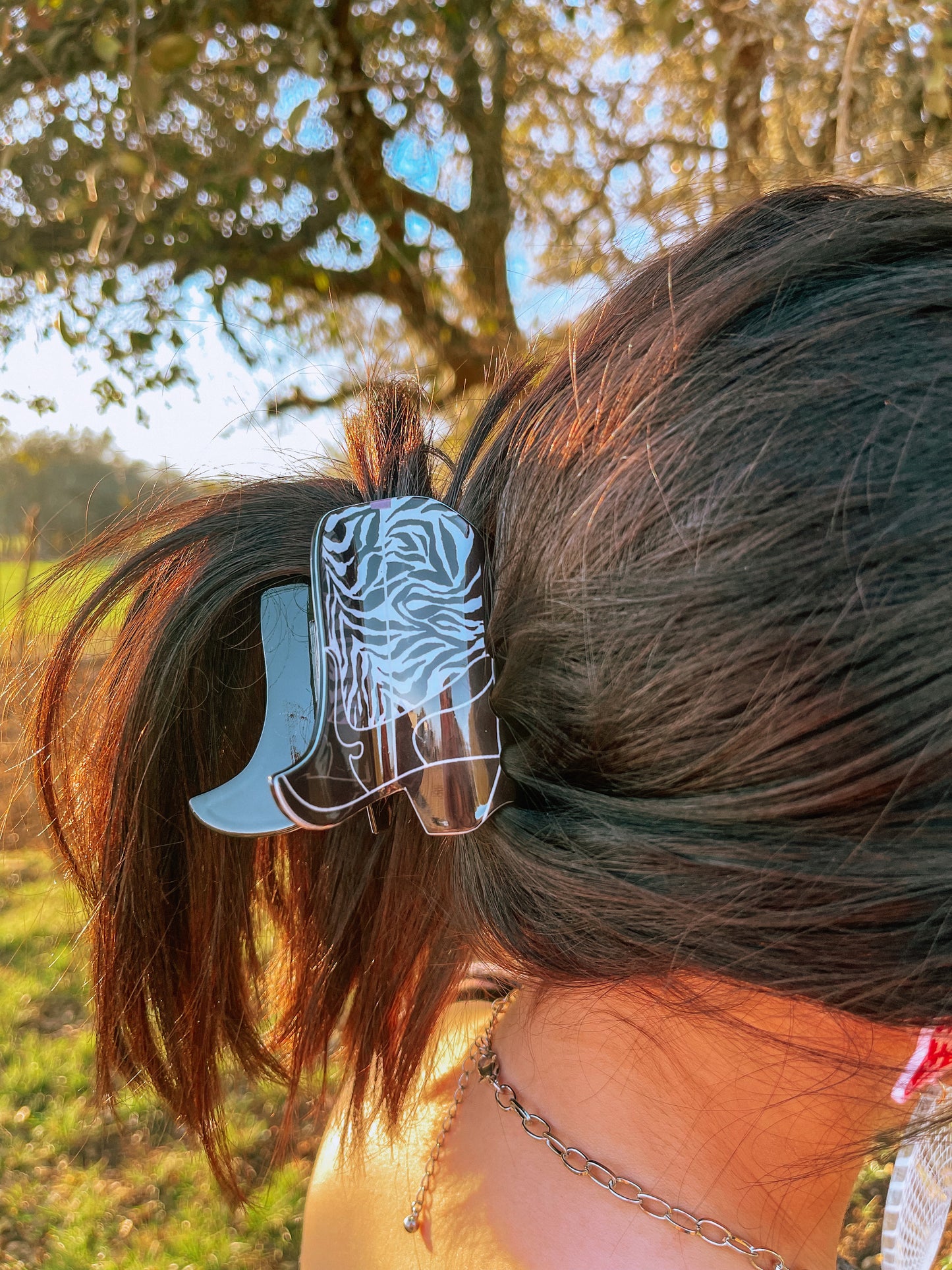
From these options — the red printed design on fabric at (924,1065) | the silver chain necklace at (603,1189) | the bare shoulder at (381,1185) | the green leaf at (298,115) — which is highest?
the green leaf at (298,115)

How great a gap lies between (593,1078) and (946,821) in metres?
0.48

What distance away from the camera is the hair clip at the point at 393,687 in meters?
0.71

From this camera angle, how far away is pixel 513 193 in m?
3.31

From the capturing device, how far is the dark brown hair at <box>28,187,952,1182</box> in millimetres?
590

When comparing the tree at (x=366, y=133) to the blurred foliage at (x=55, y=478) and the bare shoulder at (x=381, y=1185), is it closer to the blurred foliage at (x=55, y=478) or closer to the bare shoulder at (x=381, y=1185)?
the blurred foliage at (x=55, y=478)

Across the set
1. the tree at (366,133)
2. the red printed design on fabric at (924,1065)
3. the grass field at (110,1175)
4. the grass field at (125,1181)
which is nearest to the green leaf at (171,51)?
the tree at (366,133)

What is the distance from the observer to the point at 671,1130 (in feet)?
2.72

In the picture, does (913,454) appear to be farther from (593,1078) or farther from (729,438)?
(593,1078)

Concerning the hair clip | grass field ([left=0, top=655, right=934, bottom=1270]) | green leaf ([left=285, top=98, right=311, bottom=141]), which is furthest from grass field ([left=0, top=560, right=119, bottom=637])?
green leaf ([left=285, top=98, right=311, bottom=141])

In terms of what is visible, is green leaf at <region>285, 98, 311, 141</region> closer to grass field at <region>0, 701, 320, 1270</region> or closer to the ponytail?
the ponytail

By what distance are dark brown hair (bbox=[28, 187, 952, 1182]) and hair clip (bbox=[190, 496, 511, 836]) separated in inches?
1.7

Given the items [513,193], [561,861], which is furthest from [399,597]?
[513,193]

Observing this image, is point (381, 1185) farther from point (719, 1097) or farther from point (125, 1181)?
point (125, 1181)

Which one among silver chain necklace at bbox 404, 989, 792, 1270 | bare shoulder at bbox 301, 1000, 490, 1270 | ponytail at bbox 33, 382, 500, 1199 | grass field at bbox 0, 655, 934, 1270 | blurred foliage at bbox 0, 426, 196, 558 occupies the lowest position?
grass field at bbox 0, 655, 934, 1270
